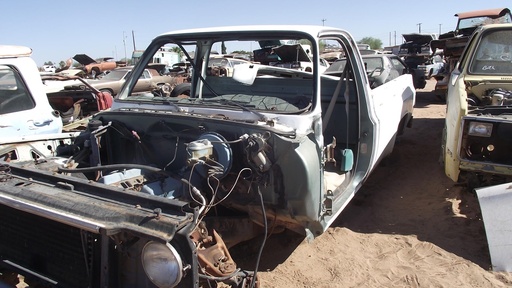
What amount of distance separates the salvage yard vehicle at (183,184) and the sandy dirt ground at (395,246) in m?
0.55

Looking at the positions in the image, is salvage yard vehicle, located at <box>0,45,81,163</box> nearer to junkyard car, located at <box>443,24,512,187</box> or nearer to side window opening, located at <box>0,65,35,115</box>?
side window opening, located at <box>0,65,35,115</box>

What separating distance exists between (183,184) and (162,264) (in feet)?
2.98

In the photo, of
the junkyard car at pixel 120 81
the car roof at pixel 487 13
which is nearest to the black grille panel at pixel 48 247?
the junkyard car at pixel 120 81

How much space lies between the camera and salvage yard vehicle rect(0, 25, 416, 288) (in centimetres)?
219

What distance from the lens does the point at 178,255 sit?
1999mm

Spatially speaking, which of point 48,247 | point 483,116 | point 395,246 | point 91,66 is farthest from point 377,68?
point 91,66

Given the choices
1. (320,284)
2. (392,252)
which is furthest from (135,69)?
(392,252)

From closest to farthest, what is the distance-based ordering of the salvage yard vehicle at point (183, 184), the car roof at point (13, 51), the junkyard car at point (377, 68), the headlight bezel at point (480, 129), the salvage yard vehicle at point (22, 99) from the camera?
the salvage yard vehicle at point (183, 184)
the headlight bezel at point (480, 129)
the salvage yard vehicle at point (22, 99)
the car roof at point (13, 51)
the junkyard car at point (377, 68)

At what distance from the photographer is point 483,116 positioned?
13.4 feet

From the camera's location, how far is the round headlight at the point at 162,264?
78.4 inches

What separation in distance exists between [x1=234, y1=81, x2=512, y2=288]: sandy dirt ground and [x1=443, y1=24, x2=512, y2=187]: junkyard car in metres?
0.54

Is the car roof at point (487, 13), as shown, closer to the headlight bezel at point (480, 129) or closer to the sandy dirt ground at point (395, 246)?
the sandy dirt ground at point (395, 246)

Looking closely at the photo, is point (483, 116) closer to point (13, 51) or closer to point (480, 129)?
point (480, 129)

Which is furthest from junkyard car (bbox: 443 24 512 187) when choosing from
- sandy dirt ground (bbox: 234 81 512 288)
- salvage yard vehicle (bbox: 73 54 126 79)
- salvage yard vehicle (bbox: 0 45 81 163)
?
salvage yard vehicle (bbox: 73 54 126 79)
